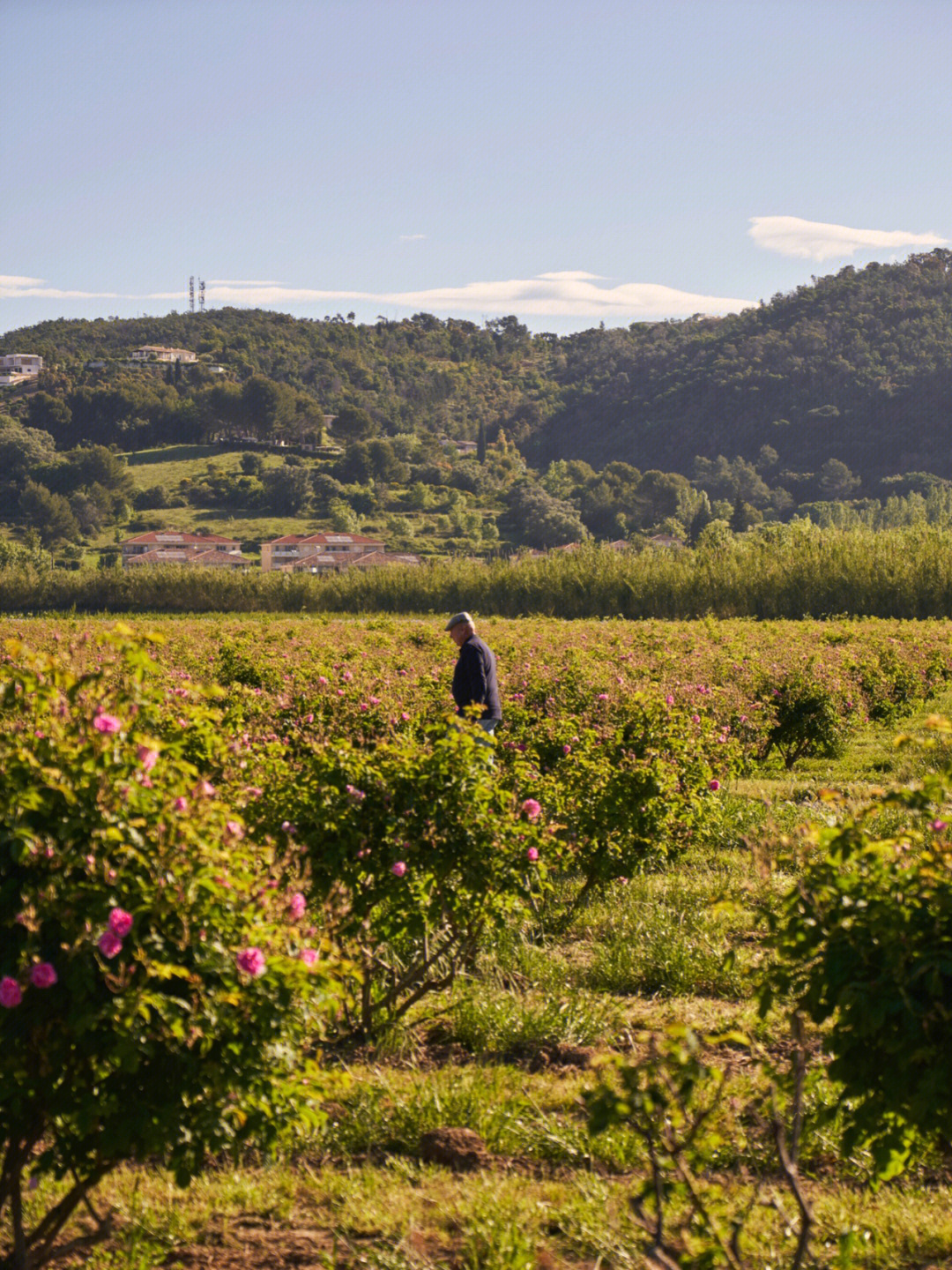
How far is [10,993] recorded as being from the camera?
2373 millimetres

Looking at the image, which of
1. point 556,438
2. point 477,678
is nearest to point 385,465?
point 556,438

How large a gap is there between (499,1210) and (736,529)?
312 feet

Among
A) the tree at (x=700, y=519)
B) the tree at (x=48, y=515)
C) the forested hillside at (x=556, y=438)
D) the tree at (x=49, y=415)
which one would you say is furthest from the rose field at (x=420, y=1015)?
the tree at (x=49, y=415)

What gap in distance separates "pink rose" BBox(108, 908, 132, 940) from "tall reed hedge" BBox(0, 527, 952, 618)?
35616 mm

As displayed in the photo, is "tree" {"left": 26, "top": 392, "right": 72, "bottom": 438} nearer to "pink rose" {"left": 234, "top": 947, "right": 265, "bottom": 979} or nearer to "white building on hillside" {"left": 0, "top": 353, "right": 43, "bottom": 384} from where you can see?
"white building on hillside" {"left": 0, "top": 353, "right": 43, "bottom": 384}

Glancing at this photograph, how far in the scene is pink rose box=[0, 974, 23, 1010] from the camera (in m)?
2.37

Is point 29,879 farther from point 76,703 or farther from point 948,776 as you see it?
point 948,776

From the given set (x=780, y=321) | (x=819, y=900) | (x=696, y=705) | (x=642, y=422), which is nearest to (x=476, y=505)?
(x=642, y=422)

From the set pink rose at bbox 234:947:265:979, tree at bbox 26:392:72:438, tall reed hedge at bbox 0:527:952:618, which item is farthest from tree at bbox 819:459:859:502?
pink rose at bbox 234:947:265:979

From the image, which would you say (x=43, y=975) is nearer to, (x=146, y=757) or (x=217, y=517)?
(x=146, y=757)

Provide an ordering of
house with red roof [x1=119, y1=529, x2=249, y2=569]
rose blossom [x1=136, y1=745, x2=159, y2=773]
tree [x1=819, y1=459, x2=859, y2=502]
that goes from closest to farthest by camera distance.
A: 1. rose blossom [x1=136, y1=745, x2=159, y2=773]
2. house with red roof [x1=119, y1=529, x2=249, y2=569]
3. tree [x1=819, y1=459, x2=859, y2=502]

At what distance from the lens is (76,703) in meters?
2.83

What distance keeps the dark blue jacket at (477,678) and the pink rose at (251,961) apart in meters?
5.20

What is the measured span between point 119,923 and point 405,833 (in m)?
2.10
